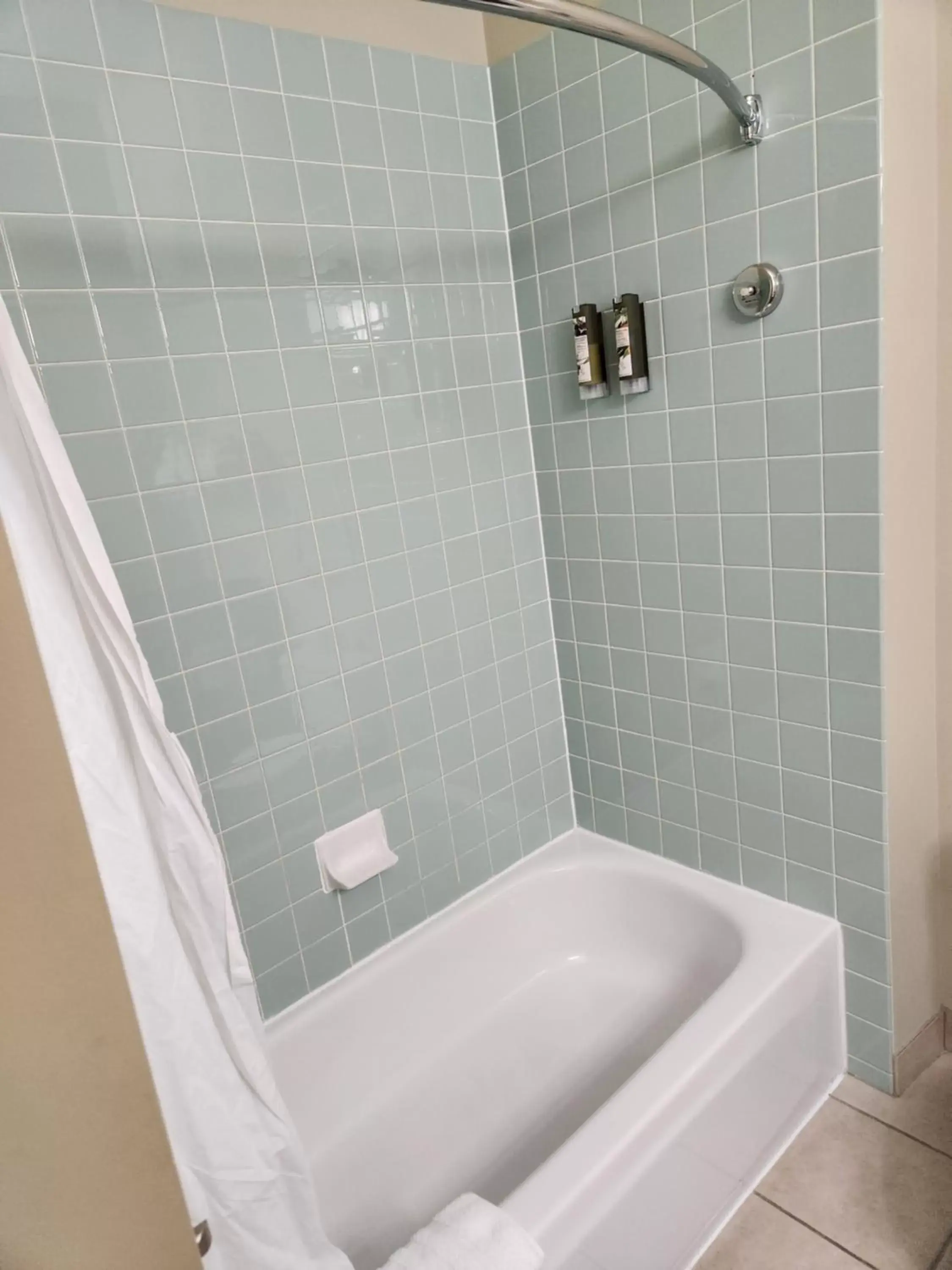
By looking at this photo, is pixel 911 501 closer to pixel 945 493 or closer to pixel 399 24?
pixel 945 493

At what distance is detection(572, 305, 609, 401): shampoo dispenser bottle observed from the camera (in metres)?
1.71

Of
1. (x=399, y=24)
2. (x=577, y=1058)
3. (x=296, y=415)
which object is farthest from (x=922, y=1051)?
(x=399, y=24)

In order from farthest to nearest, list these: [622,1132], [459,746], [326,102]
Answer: [459,746]
[326,102]
[622,1132]

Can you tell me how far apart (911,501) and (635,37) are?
878 millimetres

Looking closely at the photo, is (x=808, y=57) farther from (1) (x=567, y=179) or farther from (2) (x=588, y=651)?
(2) (x=588, y=651)

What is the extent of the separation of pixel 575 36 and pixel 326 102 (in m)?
0.51

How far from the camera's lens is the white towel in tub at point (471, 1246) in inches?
41.8

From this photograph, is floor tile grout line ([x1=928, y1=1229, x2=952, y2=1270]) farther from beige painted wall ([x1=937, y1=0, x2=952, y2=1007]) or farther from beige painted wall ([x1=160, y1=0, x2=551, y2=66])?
beige painted wall ([x1=160, y1=0, x2=551, y2=66])

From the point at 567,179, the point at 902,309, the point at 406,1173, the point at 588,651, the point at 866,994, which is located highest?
the point at 567,179

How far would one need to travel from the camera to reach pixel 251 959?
164cm

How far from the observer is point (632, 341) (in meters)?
1.65

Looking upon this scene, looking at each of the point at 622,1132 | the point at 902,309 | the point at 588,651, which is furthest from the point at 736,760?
the point at 902,309

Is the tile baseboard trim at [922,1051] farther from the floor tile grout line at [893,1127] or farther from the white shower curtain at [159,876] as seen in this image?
the white shower curtain at [159,876]

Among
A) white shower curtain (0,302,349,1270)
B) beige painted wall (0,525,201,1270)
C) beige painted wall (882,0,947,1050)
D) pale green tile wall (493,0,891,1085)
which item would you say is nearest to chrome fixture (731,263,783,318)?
pale green tile wall (493,0,891,1085)
